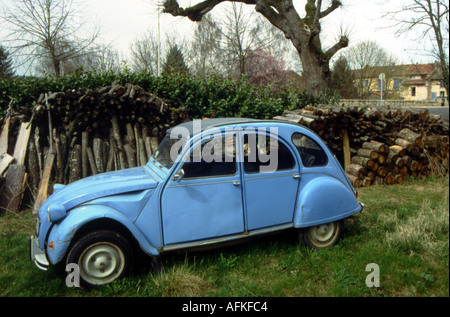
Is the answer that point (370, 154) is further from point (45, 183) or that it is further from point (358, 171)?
point (45, 183)

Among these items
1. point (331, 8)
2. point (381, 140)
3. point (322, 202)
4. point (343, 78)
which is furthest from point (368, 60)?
point (322, 202)

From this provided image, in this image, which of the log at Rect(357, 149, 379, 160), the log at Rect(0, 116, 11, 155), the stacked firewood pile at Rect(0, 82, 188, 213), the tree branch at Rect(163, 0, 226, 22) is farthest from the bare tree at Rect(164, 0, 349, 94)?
the log at Rect(0, 116, 11, 155)

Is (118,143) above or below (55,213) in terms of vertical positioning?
above

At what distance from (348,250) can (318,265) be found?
0.67 meters

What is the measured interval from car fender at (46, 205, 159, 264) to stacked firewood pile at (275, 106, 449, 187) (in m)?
5.56

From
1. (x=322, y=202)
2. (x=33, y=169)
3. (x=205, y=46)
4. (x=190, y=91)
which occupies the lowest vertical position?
(x=322, y=202)

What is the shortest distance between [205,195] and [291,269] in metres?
1.42

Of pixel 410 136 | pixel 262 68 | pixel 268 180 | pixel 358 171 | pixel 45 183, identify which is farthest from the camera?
pixel 262 68

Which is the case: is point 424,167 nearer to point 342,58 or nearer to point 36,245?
point 36,245

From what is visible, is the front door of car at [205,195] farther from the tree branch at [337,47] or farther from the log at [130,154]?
the tree branch at [337,47]

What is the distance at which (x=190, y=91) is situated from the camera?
8875mm

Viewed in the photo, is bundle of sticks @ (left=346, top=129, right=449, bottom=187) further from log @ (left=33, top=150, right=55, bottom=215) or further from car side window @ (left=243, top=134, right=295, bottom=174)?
log @ (left=33, top=150, right=55, bottom=215)

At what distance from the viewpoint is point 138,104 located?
7297 mm

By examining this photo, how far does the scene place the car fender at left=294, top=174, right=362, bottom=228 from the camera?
418cm
